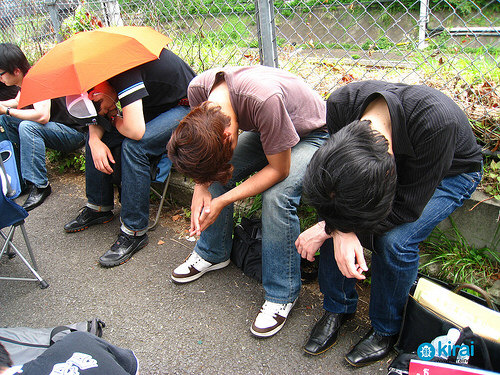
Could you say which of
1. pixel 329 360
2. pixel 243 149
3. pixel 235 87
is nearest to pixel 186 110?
pixel 243 149

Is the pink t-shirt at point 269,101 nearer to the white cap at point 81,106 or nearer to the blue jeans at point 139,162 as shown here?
the blue jeans at point 139,162

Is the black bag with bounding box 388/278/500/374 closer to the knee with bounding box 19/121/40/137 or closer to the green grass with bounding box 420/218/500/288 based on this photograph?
the green grass with bounding box 420/218/500/288

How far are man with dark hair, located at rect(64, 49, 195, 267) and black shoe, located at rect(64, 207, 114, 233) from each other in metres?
0.43

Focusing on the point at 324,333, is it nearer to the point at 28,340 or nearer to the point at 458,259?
the point at 458,259

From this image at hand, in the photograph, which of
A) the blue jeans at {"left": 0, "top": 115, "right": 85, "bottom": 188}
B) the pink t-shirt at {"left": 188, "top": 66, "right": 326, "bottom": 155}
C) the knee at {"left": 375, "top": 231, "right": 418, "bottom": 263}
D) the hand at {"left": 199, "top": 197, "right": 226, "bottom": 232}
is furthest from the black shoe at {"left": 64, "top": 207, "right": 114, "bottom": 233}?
the knee at {"left": 375, "top": 231, "right": 418, "bottom": 263}

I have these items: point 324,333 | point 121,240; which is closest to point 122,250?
point 121,240

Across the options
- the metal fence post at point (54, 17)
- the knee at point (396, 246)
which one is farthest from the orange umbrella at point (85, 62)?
the metal fence post at point (54, 17)

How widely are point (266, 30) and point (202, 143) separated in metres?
1.32

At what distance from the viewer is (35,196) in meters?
3.59

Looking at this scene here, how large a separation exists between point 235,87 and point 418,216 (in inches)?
40.0

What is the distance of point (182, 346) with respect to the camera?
2.02 m

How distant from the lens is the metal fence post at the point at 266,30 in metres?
2.56

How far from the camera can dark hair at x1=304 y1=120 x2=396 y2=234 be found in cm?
125

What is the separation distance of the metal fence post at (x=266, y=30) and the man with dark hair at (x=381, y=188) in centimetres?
107
